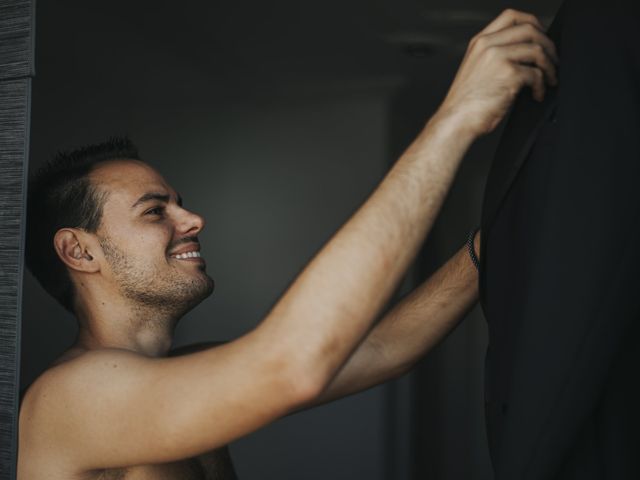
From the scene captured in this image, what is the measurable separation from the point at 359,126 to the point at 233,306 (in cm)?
106

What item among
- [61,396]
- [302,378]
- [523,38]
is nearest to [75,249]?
[61,396]

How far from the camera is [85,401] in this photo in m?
1.45

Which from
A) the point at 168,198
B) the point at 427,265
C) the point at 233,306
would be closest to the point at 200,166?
the point at 233,306

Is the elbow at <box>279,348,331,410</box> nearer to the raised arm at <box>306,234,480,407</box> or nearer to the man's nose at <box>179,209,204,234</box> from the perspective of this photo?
the raised arm at <box>306,234,480,407</box>

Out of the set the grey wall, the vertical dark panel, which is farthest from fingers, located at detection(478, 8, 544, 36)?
the grey wall

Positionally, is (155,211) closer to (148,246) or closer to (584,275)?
(148,246)

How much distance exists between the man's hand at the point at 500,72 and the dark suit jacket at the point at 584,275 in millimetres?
57

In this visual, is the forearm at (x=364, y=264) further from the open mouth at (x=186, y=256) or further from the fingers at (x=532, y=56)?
the open mouth at (x=186, y=256)

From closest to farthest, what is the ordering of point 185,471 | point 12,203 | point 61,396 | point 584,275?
1. point 584,275
2. point 12,203
3. point 61,396
4. point 185,471

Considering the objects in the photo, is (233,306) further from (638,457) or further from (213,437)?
(638,457)

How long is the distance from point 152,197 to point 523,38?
1.09 metres

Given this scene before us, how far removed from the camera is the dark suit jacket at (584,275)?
98cm

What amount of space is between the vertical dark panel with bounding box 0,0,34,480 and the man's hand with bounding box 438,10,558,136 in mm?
768

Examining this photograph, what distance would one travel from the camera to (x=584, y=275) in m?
0.98
